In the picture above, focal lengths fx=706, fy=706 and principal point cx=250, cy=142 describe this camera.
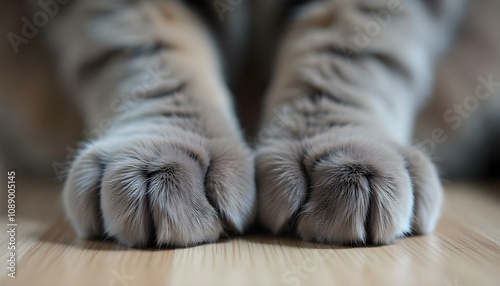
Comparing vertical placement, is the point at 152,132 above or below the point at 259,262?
above

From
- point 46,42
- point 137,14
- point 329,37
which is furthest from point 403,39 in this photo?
point 46,42

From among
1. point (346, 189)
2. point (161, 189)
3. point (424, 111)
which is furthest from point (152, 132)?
point (424, 111)

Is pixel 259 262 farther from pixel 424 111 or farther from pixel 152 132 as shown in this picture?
pixel 424 111

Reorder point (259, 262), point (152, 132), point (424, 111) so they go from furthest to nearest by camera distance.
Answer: point (424, 111) → point (152, 132) → point (259, 262)

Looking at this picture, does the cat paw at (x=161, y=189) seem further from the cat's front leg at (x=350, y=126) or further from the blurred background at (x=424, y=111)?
the blurred background at (x=424, y=111)

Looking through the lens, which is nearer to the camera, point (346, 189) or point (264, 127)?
point (346, 189)

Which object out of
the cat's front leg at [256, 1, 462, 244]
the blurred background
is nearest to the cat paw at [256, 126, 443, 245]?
the cat's front leg at [256, 1, 462, 244]

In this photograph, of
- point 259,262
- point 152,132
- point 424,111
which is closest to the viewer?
point 259,262
